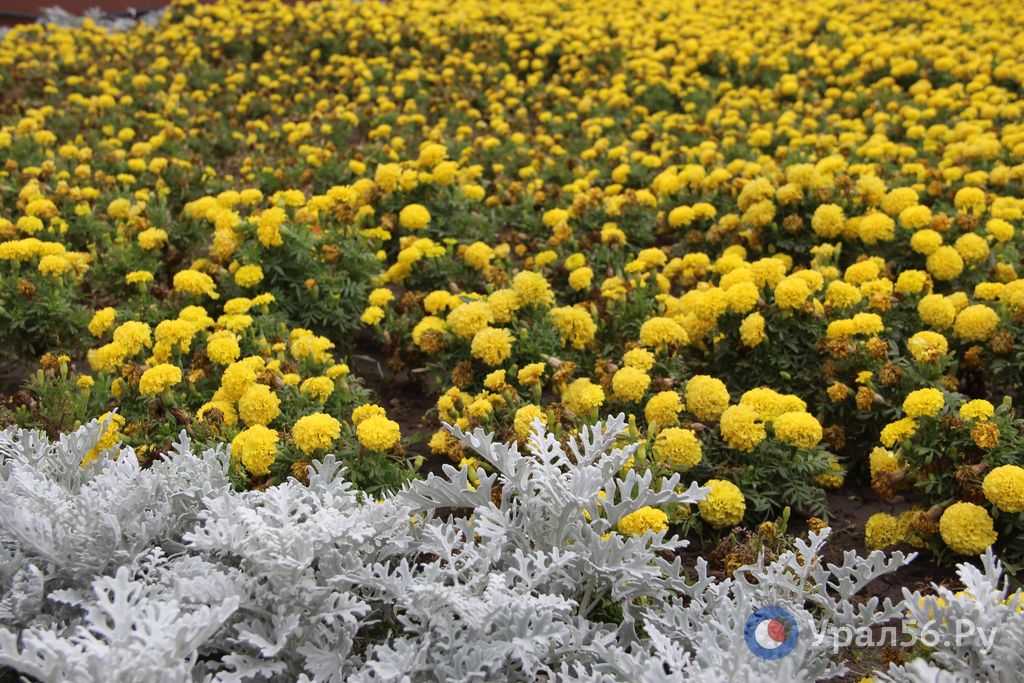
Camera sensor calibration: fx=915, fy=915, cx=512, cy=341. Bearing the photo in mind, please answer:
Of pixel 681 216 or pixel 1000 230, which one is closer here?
pixel 1000 230

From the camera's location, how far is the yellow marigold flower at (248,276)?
4.14m

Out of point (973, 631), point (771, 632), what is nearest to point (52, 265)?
point (771, 632)

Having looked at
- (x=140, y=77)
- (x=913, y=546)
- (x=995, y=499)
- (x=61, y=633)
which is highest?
(x=140, y=77)

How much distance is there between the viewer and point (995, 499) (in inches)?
105

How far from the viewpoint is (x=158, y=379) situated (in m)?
3.30

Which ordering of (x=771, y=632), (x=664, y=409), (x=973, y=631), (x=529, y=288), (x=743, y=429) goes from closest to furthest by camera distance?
(x=973, y=631) < (x=771, y=632) < (x=743, y=429) < (x=664, y=409) < (x=529, y=288)

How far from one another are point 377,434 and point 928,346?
1929 mm

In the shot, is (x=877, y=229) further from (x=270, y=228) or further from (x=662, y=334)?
(x=270, y=228)

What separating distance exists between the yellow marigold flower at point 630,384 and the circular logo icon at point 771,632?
1155 mm

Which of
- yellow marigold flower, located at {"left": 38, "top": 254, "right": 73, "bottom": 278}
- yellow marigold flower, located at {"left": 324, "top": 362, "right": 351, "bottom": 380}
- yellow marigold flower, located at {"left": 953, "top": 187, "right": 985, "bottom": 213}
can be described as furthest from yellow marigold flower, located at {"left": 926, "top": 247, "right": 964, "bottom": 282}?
yellow marigold flower, located at {"left": 38, "top": 254, "right": 73, "bottom": 278}

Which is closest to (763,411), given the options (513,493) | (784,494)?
(784,494)

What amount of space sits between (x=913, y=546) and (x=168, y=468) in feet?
7.68

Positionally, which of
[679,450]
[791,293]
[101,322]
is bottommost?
[679,450]

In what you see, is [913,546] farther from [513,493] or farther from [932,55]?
[932,55]
